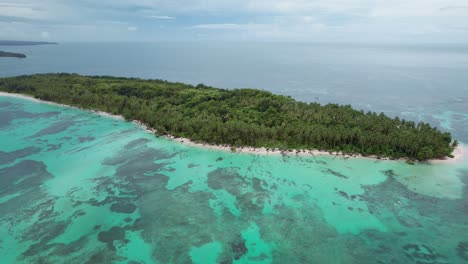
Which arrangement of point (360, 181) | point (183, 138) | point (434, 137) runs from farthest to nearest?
1. point (183, 138)
2. point (434, 137)
3. point (360, 181)

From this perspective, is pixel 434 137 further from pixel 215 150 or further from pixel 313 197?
pixel 215 150

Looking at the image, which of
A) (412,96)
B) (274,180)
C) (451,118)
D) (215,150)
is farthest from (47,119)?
(412,96)

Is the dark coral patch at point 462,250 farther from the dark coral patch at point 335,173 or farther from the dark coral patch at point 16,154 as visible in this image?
the dark coral patch at point 16,154

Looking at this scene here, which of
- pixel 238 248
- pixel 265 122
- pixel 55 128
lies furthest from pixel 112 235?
pixel 55 128

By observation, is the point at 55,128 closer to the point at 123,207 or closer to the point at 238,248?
the point at 123,207

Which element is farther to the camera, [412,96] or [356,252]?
[412,96]

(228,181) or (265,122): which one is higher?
(265,122)

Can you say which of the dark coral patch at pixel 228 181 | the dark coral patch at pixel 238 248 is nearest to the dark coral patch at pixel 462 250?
the dark coral patch at pixel 238 248
